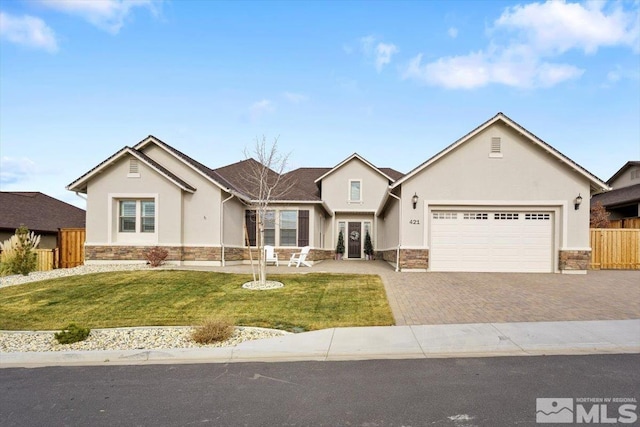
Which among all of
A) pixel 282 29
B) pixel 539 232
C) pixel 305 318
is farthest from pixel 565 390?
pixel 282 29

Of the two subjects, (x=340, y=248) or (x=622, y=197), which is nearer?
(x=622, y=197)

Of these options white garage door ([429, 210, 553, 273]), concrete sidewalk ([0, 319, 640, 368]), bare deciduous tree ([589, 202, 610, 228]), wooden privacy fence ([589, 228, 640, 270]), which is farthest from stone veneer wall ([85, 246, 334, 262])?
bare deciduous tree ([589, 202, 610, 228])

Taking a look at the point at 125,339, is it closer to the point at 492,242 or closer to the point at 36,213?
the point at 492,242

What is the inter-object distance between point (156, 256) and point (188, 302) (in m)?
6.86

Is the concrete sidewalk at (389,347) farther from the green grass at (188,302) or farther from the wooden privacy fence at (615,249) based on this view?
the wooden privacy fence at (615,249)

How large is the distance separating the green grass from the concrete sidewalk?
111 cm

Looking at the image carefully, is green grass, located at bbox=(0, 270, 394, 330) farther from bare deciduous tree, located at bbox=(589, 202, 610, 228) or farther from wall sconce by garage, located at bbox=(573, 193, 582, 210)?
bare deciduous tree, located at bbox=(589, 202, 610, 228)

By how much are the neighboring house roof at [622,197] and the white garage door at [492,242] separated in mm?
12355

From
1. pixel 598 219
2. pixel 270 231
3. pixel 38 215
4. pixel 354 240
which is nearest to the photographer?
pixel 270 231

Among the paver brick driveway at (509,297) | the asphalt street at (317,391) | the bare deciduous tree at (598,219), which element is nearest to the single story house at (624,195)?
the bare deciduous tree at (598,219)

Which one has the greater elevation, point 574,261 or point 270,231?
point 270,231

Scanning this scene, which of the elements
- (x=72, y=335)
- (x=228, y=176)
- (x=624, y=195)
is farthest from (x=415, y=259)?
(x=624, y=195)

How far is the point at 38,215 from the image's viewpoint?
94.0 ft

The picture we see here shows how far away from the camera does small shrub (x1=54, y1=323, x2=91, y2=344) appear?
789 centimetres
